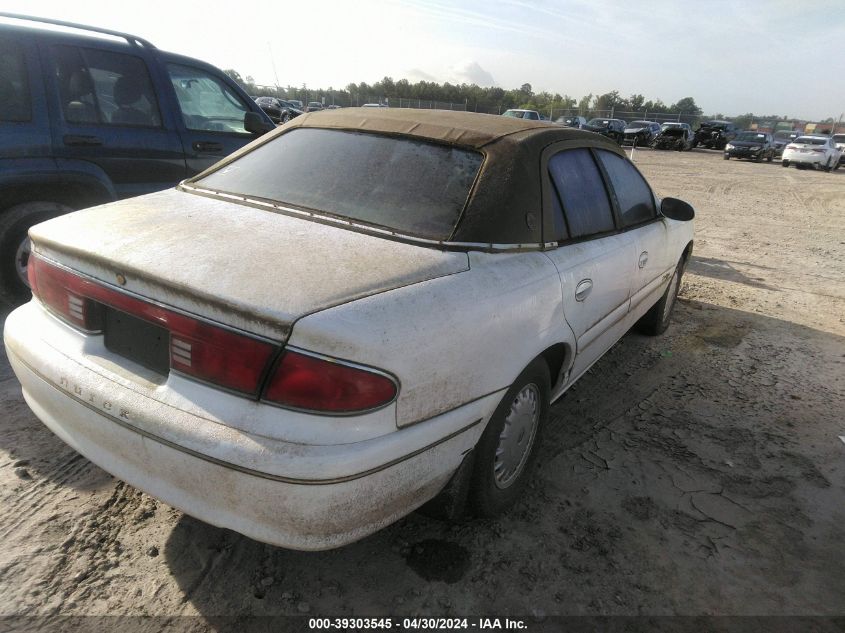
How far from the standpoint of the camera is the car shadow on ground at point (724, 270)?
6.60 metres

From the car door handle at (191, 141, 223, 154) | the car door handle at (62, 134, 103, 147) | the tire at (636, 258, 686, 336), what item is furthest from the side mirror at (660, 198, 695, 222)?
the car door handle at (62, 134, 103, 147)

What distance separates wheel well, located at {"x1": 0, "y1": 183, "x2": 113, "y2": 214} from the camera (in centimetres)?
386

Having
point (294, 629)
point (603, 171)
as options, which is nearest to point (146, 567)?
point (294, 629)

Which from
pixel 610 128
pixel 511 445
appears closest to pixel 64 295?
pixel 511 445

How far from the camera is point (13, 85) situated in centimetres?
384

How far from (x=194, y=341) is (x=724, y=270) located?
712 cm

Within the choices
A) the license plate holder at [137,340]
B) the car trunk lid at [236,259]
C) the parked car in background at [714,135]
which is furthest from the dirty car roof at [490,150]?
the parked car in background at [714,135]

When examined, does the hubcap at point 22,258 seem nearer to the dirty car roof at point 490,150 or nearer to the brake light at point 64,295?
the dirty car roof at point 490,150

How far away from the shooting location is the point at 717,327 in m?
5.12

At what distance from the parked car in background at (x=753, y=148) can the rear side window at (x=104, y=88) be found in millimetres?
29298

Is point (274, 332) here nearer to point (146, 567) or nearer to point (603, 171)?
point (146, 567)

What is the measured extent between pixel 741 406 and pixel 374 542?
275 centimetres

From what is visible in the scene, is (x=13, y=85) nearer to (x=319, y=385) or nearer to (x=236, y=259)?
(x=236, y=259)

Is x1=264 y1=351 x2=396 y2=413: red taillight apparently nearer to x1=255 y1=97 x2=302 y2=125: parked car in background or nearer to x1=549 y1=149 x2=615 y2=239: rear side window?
x1=549 y1=149 x2=615 y2=239: rear side window
